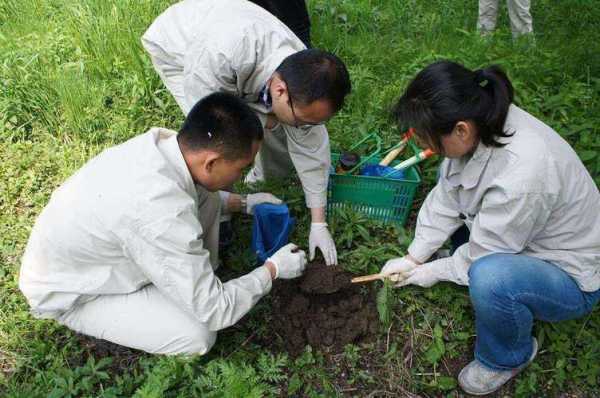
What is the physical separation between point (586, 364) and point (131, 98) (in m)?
3.79

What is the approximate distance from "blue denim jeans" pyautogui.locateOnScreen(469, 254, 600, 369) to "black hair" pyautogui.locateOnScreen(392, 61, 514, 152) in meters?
0.56

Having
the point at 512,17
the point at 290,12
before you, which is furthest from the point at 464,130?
the point at 512,17

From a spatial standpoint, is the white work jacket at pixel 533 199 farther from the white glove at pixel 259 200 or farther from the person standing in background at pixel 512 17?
the person standing in background at pixel 512 17

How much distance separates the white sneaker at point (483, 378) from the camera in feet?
7.52

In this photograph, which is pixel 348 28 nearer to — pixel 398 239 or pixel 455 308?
pixel 398 239

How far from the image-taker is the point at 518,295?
78.8 inches

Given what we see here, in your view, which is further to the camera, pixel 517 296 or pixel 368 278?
pixel 368 278

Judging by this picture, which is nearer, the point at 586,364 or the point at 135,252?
the point at 135,252

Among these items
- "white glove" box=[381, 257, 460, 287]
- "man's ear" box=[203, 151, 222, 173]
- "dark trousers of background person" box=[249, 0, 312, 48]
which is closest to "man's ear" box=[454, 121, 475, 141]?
"white glove" box=[381, 257, 460, 287]

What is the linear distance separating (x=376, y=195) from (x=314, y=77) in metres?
1.02

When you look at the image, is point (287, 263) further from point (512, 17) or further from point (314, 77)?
point (512, 17)

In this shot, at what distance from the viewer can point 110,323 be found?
2.29 metres

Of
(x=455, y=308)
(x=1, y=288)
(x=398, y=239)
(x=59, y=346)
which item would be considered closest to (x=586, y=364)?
(x=455, y=308)

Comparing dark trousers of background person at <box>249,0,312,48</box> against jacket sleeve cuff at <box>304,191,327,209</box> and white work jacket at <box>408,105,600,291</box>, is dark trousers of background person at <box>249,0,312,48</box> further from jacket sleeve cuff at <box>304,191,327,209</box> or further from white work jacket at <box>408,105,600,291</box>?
white work jacket at <box>408,105,600,291</box>
